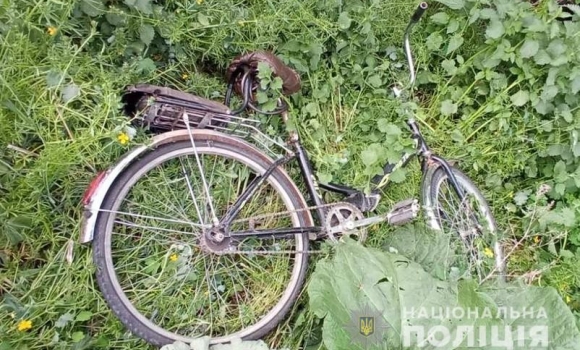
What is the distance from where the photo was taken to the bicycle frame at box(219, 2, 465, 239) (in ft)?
9.27

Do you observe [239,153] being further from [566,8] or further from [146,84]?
[566,8]

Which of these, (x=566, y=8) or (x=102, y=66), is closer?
(x=102, y=66)

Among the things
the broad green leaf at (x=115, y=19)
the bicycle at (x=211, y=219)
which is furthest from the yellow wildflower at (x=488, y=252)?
the broad green leaf at (x=115, y=19)

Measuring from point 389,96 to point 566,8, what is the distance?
1.41m

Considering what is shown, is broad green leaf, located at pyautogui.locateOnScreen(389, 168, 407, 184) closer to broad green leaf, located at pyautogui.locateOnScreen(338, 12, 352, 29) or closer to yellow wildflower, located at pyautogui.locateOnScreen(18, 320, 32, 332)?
broad green leaf, located at pyautogui.locateOnScreen(338, 12, 352, 29)

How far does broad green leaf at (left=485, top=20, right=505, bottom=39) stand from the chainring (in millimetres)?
1398

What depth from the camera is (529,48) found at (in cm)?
326

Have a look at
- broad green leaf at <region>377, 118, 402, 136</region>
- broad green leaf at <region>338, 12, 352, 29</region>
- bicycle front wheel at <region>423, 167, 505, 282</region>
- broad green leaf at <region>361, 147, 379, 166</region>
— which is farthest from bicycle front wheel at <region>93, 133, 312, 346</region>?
broad green leaf at <region>338, 12, 352, 29</region>

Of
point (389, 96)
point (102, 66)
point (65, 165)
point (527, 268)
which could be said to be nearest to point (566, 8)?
point (389, 96)

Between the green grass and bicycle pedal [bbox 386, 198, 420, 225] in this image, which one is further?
bicycle pedal [bbox 386, 198, 420, 225]

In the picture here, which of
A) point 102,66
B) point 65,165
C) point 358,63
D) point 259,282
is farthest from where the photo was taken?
point 358,63

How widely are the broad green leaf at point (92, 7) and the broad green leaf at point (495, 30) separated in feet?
7.51

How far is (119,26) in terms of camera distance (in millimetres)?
2816

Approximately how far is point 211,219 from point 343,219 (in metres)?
0.76
